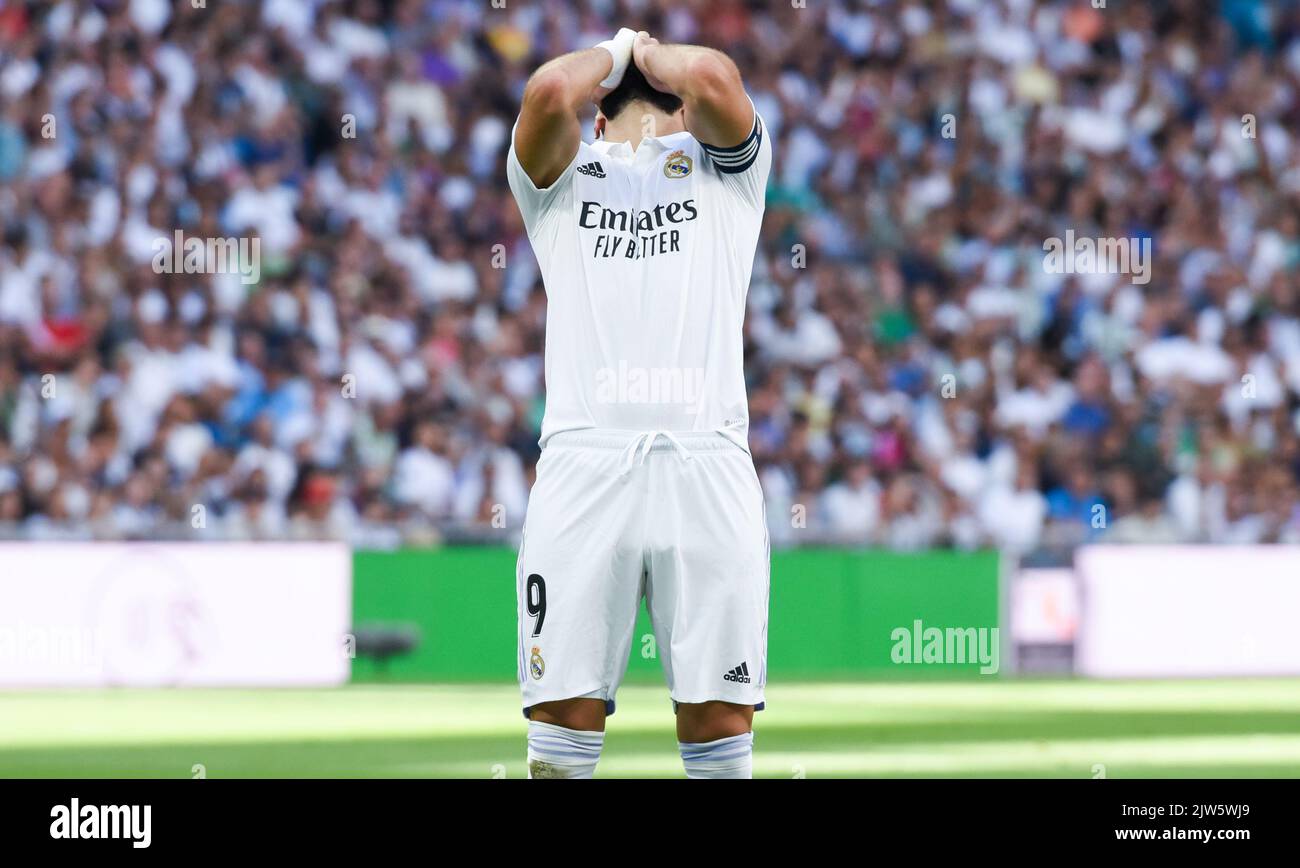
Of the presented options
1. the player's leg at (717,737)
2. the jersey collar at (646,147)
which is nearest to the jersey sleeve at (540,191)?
the jersey collar at (646,147)

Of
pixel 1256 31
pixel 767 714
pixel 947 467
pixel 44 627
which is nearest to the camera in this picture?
pixel 767 714

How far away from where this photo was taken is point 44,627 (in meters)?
15.1

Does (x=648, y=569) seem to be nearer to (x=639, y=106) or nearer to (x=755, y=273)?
(x=639, y=106)

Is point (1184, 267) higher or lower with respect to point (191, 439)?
higher

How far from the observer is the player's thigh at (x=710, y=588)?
18.2 feet

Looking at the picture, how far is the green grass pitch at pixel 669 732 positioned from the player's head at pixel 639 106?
15.0 feet

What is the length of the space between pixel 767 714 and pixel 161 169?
9.73 m

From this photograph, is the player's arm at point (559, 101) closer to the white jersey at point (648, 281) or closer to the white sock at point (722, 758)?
the white jersey at point (648, 281)

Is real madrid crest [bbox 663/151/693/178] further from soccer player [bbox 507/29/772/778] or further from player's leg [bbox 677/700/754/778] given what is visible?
player's leg [bbox 677/700/754/778]

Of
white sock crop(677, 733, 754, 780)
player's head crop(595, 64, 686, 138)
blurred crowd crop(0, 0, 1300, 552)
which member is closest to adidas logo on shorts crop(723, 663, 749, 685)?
white sock crop(677, 733, 754, 780)

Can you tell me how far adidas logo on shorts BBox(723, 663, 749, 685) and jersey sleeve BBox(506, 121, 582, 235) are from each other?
1408 mm

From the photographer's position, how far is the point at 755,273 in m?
20.6
